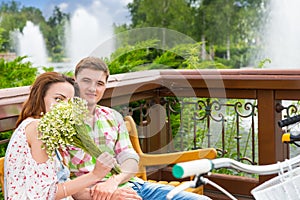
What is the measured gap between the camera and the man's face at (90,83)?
1.93 metres

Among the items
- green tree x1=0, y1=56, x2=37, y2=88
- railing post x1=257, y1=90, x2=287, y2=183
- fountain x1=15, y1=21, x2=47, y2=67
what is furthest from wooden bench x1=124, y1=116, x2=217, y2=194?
fountain x1=15, y1=21, x2=47, y2=67

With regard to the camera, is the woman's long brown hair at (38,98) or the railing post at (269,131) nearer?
the woman's long brown hair at (38,98)

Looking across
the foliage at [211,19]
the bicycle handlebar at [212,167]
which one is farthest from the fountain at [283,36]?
the bicycle handlebar at [212,167]

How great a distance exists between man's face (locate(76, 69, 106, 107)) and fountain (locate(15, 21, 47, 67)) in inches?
382

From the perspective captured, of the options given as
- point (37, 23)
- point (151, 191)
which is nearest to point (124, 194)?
point (151, 191)

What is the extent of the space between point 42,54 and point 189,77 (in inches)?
364

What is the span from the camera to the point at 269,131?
271 cm

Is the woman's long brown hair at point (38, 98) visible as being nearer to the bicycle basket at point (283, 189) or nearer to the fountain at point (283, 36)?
the bicycle basket at point (283, 189)

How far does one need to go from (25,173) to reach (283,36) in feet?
31.1

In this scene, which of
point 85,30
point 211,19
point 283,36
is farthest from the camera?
point 211,19

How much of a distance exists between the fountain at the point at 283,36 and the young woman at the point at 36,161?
798cm

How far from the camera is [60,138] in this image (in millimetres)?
1595

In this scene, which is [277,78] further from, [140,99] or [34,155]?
[34,155]

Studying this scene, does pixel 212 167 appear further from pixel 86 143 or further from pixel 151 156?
pixel 151 156
